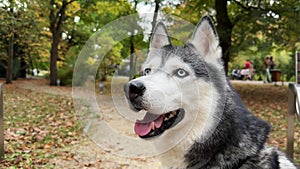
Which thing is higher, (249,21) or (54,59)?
(249,21)

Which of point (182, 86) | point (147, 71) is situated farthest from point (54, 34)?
point (182, 86)

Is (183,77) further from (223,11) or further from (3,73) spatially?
(3,73)

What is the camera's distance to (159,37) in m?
2.50

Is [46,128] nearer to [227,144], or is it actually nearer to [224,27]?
[227,144]

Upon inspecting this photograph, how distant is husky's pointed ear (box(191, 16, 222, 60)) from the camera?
2.29 meters

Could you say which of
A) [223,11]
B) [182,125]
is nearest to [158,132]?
[182,125]

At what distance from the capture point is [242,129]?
91.4 inches

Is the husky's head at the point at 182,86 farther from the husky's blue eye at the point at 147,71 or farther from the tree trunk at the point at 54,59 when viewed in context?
the tree trunk at the point at 54,59

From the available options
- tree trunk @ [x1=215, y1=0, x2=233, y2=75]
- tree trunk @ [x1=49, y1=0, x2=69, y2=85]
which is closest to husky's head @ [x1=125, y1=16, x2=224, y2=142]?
tree trunk @ [x1=215, y1=0, x2=233, y2=75]

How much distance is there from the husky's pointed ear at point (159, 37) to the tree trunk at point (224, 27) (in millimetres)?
10090

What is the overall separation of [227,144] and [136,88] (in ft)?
2.61

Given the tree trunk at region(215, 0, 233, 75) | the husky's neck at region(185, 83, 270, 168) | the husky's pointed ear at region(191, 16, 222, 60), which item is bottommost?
the husky's neck at region(185, 83, 270, 168)

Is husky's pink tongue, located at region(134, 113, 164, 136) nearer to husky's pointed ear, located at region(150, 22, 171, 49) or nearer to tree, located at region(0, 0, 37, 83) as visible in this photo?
husky's pointed ear, located at region(150, 22, 171, 49)

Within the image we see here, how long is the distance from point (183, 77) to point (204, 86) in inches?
6.8
